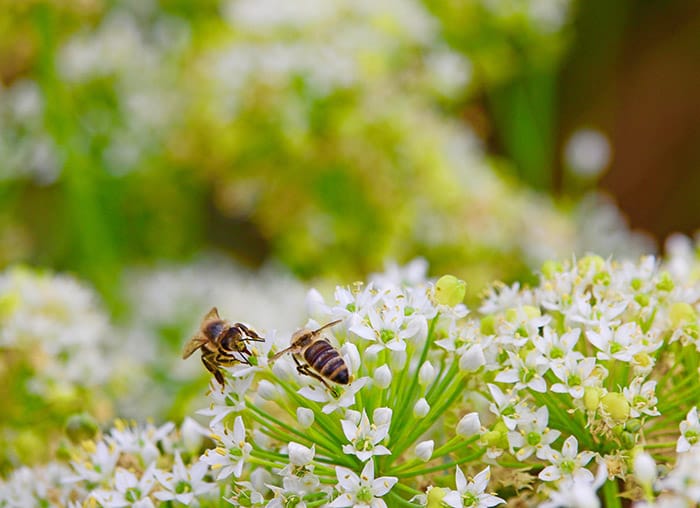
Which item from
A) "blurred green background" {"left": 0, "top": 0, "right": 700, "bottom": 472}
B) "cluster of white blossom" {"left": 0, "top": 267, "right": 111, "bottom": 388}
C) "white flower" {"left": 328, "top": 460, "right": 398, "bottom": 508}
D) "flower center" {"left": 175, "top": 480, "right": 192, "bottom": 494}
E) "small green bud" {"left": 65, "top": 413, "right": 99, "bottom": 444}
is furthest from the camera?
"blurred green background" {"left": 0, "top": 0, "right": 700, "bottom": 472}

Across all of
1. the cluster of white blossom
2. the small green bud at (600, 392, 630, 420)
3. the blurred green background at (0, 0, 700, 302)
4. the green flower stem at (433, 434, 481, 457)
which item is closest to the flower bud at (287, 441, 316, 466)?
the green flower stem at (433, 434, 481, 457)

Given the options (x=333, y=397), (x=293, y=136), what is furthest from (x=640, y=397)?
(x=293, y=136)

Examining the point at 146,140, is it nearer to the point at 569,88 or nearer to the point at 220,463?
the point at 220,463

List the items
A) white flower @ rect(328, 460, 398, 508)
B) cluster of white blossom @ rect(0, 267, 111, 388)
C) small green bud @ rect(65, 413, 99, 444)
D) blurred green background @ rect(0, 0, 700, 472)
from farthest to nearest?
blurred green background @ rect(0, 0, 700, 472)
cluster of white blossom @ rect(0, 267, 111, 388)
small green bud @ rect(65, 413, 99, 444)
white flower @ rect(328, 460, 398, 508)

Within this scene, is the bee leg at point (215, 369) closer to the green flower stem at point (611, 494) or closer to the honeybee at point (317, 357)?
the honeybee at point (317, 357)

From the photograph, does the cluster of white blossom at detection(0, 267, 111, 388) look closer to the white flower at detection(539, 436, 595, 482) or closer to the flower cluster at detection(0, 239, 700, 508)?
the flower cluster at detection(0, 239, 700, 508)

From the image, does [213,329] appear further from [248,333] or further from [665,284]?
[665,284]

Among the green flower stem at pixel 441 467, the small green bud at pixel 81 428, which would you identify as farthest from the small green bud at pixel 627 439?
the small green bud at pixel 81 428

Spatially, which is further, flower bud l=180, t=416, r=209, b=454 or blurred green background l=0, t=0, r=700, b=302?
blurred green background l=0, t=0, r=700, b=302
